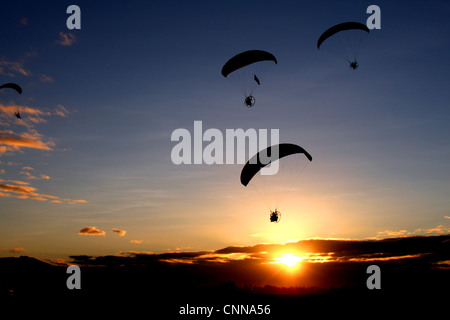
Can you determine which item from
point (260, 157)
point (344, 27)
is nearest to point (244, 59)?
point (260, 157)

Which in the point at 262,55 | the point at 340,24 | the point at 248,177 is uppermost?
the point at 340,24

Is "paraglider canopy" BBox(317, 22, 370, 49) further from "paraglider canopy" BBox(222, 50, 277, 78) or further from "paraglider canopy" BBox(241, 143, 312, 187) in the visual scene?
"paraglider canopy" BBox(241, 143, 312, 187)

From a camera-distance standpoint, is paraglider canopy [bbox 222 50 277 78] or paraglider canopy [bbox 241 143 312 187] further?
paraglider canopy [bbox 222 50 277 78]

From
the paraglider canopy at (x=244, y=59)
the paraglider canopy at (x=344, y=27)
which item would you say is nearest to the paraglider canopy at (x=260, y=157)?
the paraglider canopy at (x=244, y=59)

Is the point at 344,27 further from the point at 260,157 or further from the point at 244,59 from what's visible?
the point at 260,157

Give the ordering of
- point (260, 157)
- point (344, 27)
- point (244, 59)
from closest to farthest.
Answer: point (260, 157) < point (244, 59) < point (344, 27)

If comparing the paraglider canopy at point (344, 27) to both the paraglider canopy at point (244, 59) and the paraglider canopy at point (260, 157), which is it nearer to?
the paraglider canopy at point (244, 59)

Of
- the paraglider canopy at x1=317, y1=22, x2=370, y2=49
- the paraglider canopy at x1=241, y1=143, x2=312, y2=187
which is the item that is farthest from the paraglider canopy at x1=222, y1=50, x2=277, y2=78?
the paraglider canopy at x1=241, y1=143, x2=312, y2=187
